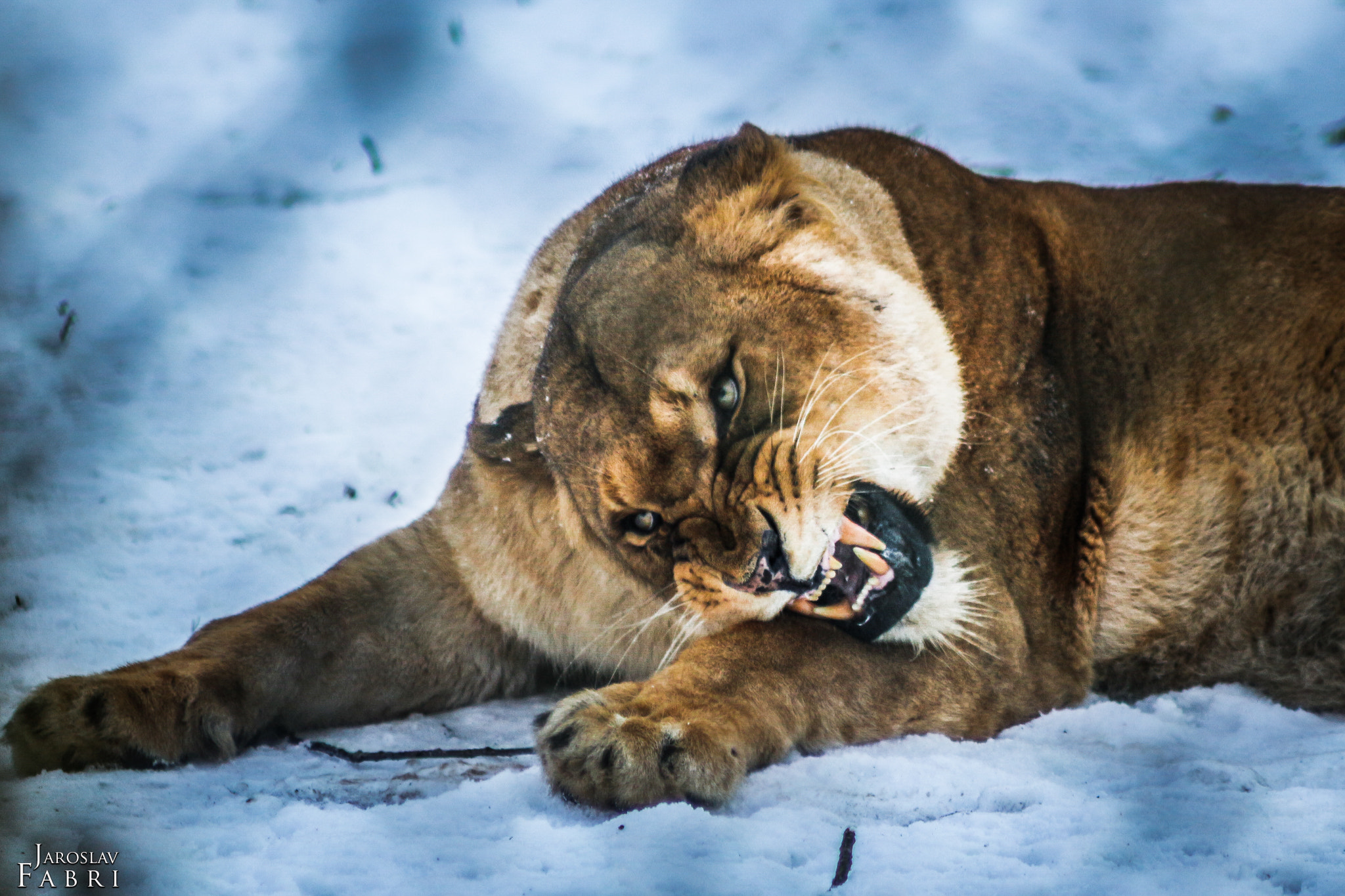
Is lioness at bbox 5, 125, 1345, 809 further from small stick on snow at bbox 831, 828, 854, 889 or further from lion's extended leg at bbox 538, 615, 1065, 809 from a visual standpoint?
small stick on snow at bbox 831, 828, 854, 889

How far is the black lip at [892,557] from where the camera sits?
2.71m

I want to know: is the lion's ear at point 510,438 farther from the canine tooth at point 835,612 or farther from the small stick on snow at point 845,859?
the small stick on snow at point 845,859

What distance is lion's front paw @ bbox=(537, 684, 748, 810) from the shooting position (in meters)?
2.32

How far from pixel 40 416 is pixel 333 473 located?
8.39 feet

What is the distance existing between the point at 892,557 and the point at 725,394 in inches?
20.6

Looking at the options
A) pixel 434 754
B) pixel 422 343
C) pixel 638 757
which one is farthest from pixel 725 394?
pixel 422 343

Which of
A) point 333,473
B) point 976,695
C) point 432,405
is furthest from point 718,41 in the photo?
point 976,695

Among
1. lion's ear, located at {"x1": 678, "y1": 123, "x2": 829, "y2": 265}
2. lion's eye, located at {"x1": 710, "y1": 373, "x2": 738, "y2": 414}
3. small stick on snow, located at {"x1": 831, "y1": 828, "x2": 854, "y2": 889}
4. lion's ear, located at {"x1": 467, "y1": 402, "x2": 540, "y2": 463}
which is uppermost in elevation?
lion's ear, located at {"x1": 678, "y1": 123, "x2": 829, "y2": 265}

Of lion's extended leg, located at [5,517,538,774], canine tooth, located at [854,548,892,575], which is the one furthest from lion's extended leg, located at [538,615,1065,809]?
lion's extended leg, located at [5,517,538,774]

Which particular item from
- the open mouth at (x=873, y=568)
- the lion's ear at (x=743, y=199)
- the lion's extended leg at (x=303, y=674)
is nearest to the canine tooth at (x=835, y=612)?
the open mouth at (x=873, y=568)

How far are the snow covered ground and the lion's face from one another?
430 mm

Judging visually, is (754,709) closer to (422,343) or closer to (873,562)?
(873,562)

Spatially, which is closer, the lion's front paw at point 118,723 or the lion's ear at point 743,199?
the lion's front paw at point 118,723

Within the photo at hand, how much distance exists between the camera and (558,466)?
116 inches
